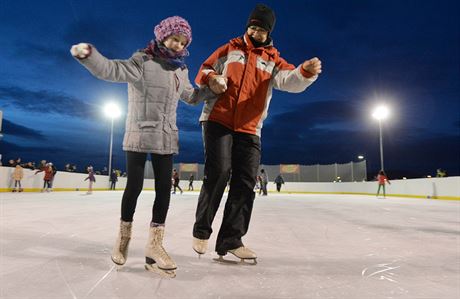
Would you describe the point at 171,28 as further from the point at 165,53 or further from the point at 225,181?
the point at 225,181

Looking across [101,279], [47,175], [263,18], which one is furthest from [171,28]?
[47,175]

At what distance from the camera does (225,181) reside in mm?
2133

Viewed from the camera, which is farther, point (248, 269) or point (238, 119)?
point (238, 119)

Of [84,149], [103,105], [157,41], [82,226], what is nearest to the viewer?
[157,41]

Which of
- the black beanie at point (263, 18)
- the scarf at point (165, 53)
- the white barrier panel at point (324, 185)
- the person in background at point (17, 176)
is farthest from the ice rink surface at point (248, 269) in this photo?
the white barrier panel at point (324, 185)

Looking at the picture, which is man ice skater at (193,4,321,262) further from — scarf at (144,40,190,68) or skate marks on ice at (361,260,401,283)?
skate marks on ice at (361,260,401,283)

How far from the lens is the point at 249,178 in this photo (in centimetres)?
220

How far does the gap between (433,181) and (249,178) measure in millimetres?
14258

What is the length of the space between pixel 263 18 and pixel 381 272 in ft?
5.56

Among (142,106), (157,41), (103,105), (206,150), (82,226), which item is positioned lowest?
(82,226)

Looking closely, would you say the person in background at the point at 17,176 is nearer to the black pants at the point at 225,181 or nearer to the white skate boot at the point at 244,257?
the black pants at the point at 225,181

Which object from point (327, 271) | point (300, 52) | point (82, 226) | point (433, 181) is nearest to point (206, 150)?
point (327, 271)

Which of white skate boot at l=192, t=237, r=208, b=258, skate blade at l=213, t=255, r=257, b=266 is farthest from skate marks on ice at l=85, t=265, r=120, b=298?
skate blade at l=213, t=255, r=257, b=266

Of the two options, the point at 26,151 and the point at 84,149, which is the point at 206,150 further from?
the point at 26,151
